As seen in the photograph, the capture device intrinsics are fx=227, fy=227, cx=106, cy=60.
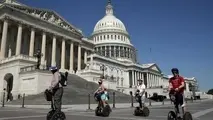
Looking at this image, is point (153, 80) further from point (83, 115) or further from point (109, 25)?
point (83, 115)

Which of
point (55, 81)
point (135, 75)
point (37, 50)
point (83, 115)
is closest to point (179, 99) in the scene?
point (55, 81)

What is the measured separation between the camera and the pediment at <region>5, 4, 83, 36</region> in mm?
54888

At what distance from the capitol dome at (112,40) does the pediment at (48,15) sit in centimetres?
7067

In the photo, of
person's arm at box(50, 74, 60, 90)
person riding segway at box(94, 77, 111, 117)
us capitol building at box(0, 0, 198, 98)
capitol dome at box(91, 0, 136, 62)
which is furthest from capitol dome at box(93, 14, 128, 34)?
person's arm at box(50, 74, 60, 90)

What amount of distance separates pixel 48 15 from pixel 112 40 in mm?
85860

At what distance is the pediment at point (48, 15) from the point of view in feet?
180

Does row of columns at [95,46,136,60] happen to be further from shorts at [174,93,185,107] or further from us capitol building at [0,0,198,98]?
shorts at [174,93,185,107]

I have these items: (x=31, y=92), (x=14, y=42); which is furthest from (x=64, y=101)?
(x=14, y=42)

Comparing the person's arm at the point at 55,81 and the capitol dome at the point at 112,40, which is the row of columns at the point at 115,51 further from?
the person's arm at the point at 55,81

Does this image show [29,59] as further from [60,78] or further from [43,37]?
[60,78]

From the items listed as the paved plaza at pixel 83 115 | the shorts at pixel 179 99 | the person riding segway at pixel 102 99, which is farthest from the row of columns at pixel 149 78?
the shorts at pixel 179 99

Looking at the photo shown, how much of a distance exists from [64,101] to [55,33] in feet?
120

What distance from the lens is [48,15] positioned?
63406 mm

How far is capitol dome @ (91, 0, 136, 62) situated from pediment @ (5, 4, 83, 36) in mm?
Answer: 70673
